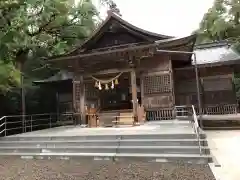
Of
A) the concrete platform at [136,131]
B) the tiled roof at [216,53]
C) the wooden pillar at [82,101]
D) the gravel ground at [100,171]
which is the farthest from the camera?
the tiled roof at [216,53]

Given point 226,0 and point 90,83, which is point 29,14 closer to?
point 90,83

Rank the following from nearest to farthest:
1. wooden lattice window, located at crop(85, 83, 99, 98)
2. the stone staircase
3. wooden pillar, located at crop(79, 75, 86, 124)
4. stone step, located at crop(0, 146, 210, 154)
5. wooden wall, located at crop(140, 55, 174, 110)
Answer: the stone staircase
stone step, located at crop(0, 146, 210, 154)
wooden wall, located at crop(140, 55, 174, 110)
wooden pillar, located at crop(79, 75, 86, 124)
wooden lattice window, located at crop(85, 83, 99, 98)

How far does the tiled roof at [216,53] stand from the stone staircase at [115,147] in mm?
8941

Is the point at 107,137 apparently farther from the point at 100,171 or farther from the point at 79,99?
the point at 79,99

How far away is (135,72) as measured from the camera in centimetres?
1556

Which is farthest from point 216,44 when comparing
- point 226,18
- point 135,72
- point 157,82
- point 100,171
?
point 100,171

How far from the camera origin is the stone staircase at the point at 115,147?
8.41m

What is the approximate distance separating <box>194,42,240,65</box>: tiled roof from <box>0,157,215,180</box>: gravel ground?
10648 mm

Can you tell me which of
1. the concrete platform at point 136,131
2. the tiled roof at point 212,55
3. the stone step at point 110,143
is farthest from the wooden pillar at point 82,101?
the stone step at point 110,143

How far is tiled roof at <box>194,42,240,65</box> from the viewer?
1691 centimetres

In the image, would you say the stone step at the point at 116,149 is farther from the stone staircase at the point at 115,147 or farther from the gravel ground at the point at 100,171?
the gravel ground at the point at 100,171

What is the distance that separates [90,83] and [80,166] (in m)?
9.45

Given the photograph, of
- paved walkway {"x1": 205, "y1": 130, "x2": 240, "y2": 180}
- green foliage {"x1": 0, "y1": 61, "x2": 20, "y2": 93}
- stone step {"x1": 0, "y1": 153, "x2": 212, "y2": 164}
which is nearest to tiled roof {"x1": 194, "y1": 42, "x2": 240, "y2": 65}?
paved walkway {"x1": 205, "y1": 130, "x2": 240, "y2": 180}

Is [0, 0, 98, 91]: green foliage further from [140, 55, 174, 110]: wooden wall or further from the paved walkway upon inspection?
the paved walkway
